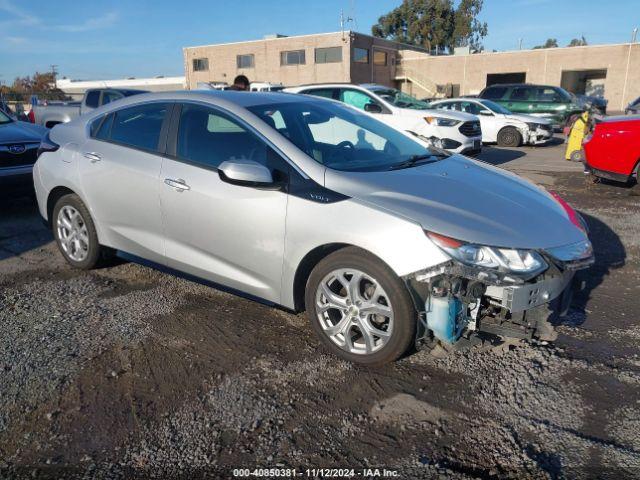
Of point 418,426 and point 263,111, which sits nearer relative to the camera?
point 418,426

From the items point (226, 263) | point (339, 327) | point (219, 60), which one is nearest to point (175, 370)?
point (226, 263)

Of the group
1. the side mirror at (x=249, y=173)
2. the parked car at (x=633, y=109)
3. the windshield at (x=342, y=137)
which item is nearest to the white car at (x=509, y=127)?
the parked car at (x=633, y=109)

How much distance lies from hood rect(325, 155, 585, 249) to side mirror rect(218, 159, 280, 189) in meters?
0.39

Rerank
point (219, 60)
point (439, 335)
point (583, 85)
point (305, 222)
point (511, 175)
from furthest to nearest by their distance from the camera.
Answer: point (219, 60), point (583, 85), point (511, 175), point (305, 222), point (439, 335)

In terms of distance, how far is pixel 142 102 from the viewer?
4.40m

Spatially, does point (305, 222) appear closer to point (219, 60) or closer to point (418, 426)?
point (418, 426)

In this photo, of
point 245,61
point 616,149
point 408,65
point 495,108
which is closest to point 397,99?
point 495,108

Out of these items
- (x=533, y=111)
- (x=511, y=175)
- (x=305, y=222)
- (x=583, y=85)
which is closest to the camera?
(x=305, y=222)

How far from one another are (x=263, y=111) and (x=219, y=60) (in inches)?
1779

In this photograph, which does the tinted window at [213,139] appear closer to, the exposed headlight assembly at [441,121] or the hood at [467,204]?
Result: the hood at [467,204]

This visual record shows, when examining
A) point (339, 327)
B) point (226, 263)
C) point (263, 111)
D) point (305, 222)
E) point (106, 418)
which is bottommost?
point (106, 418)

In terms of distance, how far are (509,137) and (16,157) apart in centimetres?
1300

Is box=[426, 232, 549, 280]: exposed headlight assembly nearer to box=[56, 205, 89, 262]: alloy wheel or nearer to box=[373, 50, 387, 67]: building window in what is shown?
box=[56, 205, 89, 262]: alloy wheel

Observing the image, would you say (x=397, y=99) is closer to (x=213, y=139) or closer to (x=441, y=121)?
(x=441, y=121)
